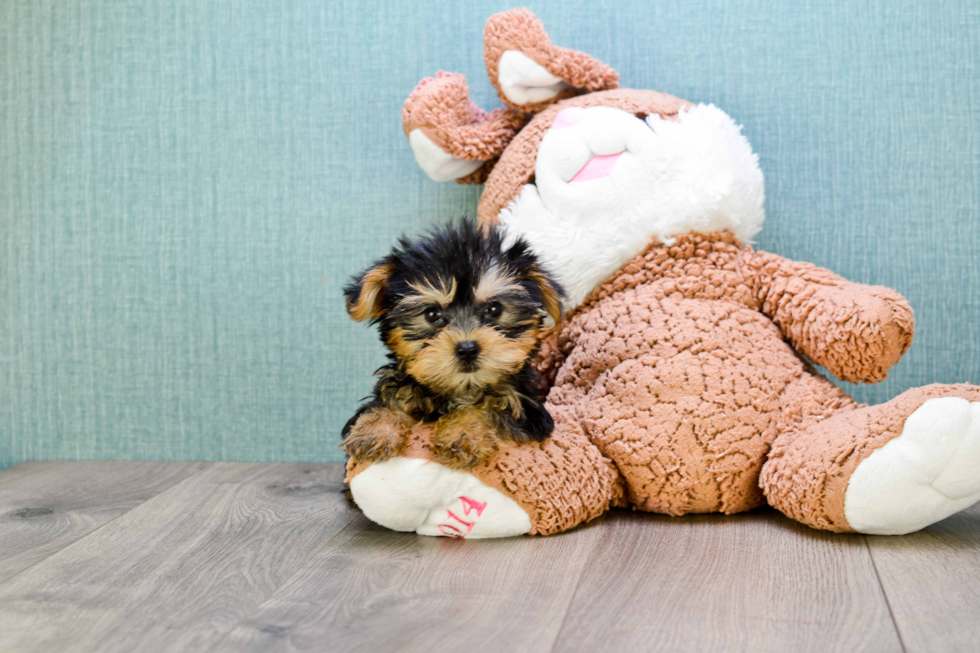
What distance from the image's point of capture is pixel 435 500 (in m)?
1.43

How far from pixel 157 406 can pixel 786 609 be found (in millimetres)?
1798

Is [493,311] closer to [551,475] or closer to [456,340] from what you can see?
[456,340]

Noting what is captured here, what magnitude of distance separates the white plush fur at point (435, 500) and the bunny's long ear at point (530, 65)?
3.13 feet

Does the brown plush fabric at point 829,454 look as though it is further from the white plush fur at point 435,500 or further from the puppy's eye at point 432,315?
the puppy's eye at point 432,315

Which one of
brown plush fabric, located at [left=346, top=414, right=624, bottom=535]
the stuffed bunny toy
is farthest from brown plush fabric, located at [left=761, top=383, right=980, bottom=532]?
brown plush fabric, located at [left=346, top=414, right=624, bottom=535]

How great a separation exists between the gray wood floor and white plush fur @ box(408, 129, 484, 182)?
85 cm

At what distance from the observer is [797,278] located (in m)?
1.67

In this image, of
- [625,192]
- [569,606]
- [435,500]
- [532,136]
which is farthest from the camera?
[532,136]

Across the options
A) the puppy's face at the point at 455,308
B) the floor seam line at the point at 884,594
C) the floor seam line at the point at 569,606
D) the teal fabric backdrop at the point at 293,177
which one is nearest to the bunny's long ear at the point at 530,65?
the teal fabric backdrop at the point at 293,177

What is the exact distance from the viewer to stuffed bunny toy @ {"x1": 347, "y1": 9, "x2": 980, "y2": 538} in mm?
1388

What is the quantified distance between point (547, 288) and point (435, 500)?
0.44m

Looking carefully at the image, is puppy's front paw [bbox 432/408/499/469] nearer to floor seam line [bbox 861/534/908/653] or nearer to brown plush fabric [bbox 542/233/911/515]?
brown plush fabric [bbox 542/233/911/515]

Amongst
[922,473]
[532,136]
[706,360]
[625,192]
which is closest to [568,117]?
[532,136]

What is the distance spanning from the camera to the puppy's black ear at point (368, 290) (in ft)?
4.53
